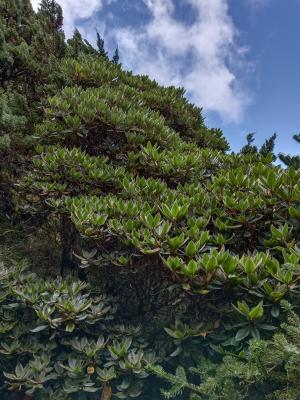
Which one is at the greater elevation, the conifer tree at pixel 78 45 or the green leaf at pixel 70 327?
the conifer tree at pixel 78 45

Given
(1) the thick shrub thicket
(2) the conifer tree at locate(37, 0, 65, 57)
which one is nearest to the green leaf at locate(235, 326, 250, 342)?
(1) the thick shrub thicket

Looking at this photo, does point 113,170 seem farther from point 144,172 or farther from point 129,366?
point 129,366

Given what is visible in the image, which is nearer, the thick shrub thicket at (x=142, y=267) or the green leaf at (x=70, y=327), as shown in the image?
the thick shrub thicket at (x=142, y=267)

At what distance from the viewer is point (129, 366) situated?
9.09ft

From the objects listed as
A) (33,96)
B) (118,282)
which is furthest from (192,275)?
(33,96)

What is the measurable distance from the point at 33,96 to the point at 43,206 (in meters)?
2.49

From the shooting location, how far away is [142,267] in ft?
10.8

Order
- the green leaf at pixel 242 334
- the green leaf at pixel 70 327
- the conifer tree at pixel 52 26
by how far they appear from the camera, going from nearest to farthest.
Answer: the green leaf at pixel 242 334 < the green leaf at pixel 70 327 < the conifer tree at pixel 52 26

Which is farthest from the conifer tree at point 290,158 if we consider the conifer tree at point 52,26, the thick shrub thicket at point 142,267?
the conifer tree at point 52,26

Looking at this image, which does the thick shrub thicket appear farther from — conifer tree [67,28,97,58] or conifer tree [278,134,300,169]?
conifer tree [278,134,300,169]

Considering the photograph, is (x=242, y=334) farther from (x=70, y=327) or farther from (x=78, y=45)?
(x=78, y=45)

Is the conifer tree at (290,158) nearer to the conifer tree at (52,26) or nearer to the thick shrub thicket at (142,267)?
the thick shrub thicket at (142,267)

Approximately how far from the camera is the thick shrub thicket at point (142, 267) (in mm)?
2566

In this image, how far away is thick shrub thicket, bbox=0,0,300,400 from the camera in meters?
2.57
